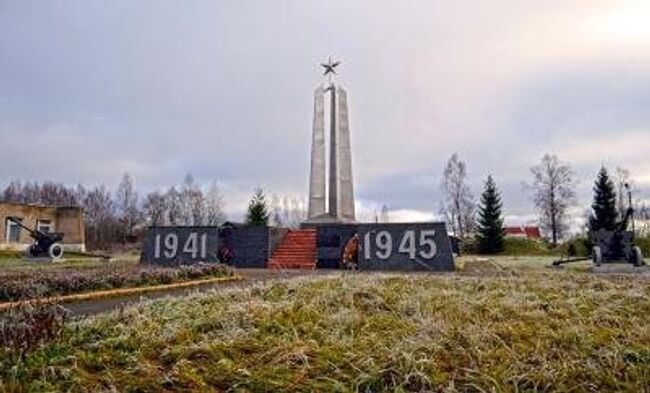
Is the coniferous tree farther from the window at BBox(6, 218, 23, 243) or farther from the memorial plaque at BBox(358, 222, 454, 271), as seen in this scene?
the window at BBox(6, 218, 23, 243)

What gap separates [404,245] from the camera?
60.8ft

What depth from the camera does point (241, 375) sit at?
3.48m

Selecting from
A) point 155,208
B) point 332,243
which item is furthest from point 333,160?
point 155,208

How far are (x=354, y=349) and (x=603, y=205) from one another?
4190 cm

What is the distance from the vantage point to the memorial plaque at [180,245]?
20.2m

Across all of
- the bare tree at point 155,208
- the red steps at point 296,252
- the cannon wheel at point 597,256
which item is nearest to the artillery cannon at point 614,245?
the cannon wheel at point 597,256

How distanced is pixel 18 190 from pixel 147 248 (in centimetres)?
7055

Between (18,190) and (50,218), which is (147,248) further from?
(18,190)

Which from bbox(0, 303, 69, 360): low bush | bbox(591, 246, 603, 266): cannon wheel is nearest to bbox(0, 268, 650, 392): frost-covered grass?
bbox(0, 303, 69, 360): low bush

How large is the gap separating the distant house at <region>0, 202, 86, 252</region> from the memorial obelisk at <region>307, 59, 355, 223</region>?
15930 millimetres

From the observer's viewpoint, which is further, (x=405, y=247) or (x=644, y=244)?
(x=644, y=244)

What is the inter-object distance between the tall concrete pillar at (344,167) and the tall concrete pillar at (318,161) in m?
0.84

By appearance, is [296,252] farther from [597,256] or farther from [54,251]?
[597,256]

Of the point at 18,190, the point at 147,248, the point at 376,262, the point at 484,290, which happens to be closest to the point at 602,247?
the point at 376,262
